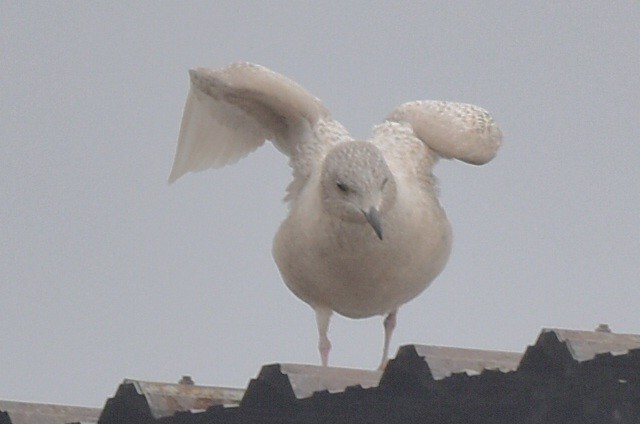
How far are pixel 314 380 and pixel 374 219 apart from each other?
14.7 ft

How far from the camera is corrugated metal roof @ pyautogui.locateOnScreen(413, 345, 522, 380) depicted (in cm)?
1074

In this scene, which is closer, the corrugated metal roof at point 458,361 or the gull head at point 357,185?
the corrugated metal roof at point 458,361

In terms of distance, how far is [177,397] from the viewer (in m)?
11.7

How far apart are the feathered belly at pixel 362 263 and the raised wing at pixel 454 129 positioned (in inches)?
43.2

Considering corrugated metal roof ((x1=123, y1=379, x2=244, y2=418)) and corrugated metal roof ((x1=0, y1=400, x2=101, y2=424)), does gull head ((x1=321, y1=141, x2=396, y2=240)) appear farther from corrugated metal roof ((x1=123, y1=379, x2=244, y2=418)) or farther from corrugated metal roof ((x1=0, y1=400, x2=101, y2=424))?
corrugated metal roof ((x1=123, y1=379, x2=244, y2=418))

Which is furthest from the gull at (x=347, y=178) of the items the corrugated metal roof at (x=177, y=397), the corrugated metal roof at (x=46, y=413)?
the corrugated metal roof at (x=177, y=397)

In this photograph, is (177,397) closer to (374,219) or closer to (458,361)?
(458,361)

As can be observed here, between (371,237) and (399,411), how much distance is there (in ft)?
17.0

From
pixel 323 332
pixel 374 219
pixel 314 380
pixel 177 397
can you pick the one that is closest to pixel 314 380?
pixel 314 380

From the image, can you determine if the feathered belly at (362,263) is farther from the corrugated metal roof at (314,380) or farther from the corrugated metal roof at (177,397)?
the corrugated metal roof at (314,380)

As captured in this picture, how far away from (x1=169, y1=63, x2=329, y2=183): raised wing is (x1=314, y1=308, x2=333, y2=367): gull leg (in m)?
1.59

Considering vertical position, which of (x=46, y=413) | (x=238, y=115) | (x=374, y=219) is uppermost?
(x=238, y=115)

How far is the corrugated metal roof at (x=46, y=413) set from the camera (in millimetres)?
12438

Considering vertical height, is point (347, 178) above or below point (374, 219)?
above
